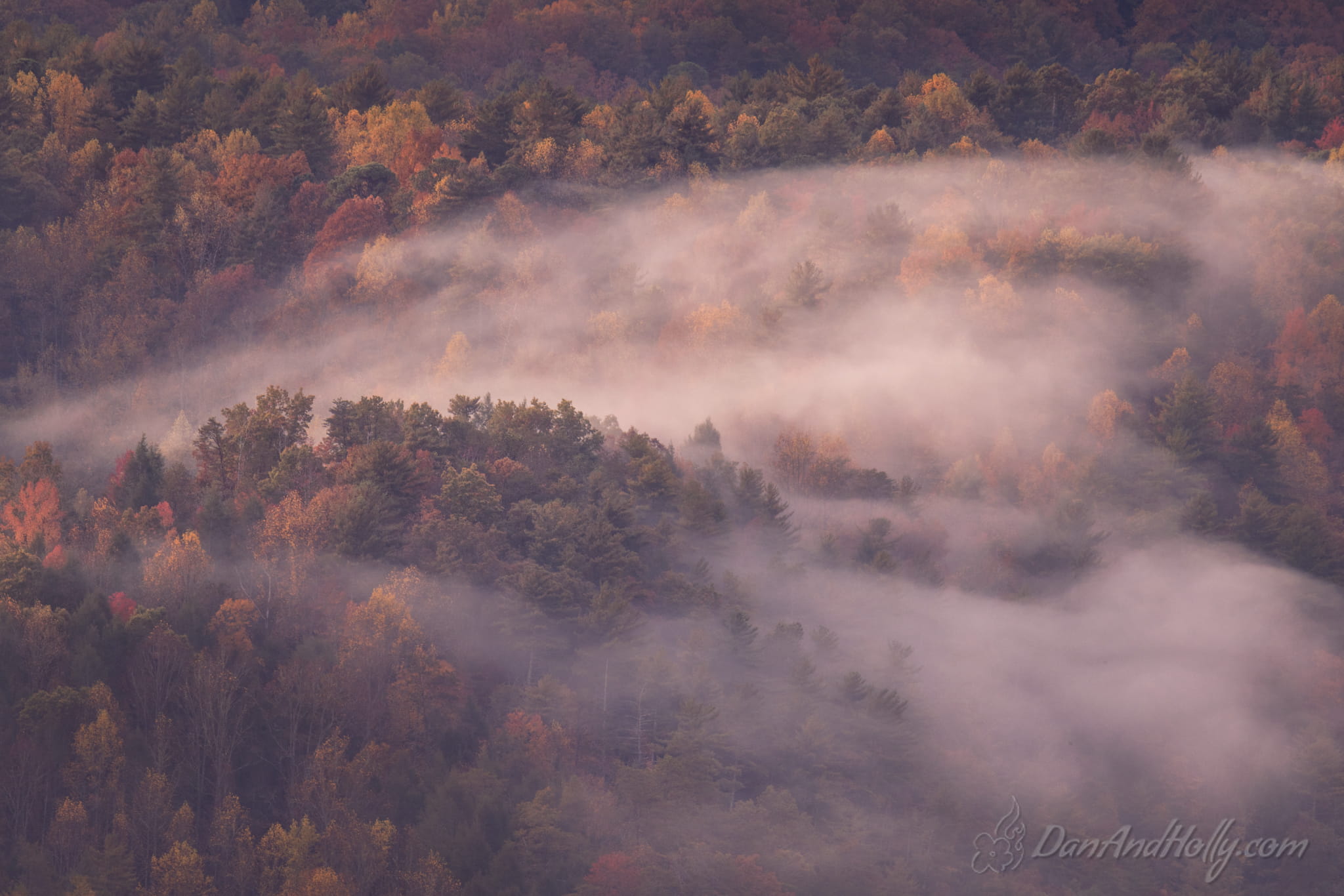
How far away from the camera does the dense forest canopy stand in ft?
270

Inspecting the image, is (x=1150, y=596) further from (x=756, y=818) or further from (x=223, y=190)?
(x=223, y=190)

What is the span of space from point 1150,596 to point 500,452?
159 ft

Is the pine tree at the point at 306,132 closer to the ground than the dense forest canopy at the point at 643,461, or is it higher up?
higher up

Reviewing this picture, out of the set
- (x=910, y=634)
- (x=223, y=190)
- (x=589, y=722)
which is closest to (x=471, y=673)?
(x=589, y=722)

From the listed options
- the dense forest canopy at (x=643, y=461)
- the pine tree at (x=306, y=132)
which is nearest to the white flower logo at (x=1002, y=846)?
the dense forest canopy at (x=643, y=461)

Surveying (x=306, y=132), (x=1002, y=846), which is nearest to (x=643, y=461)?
(x=1002, y=846)

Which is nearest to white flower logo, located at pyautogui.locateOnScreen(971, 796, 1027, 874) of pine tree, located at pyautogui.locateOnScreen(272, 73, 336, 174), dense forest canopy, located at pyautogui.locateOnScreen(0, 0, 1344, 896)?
dense forest canopy, located at pyautogui.locateOnScreen(0, 0, 1344, 896)

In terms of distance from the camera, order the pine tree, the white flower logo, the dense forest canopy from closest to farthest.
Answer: the dense forest canopy
the white flower logo
the pine tree

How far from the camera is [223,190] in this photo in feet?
411

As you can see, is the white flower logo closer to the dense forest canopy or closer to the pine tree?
the dense forest canopy

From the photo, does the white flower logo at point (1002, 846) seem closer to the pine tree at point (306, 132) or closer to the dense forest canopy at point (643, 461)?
the dense forest canopy at point (643, 461)

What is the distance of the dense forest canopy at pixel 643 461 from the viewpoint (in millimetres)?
82438

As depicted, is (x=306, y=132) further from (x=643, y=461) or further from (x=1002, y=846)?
(x=1002, y=846)

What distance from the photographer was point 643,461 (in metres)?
102
